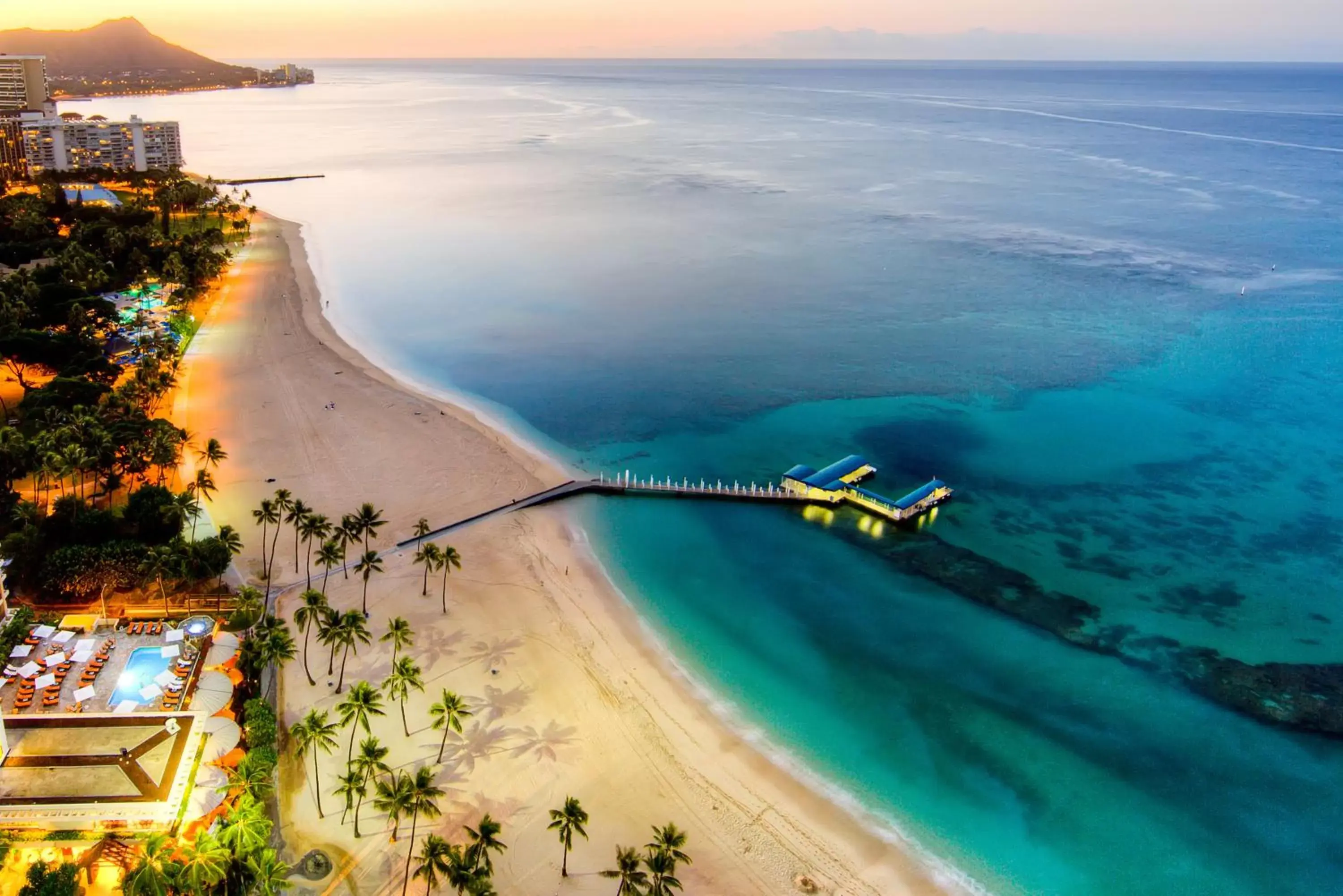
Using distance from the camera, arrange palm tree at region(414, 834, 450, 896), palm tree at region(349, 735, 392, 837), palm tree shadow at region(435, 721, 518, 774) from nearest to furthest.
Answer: palm tree at region(414, 834, 450, 896), palm tree at region(349, 735, 392, 837), palm tree shadow at region(435, 721, 518, 774)


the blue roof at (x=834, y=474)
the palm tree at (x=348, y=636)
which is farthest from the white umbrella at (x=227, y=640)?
the blue roof at (x=834, y=474)

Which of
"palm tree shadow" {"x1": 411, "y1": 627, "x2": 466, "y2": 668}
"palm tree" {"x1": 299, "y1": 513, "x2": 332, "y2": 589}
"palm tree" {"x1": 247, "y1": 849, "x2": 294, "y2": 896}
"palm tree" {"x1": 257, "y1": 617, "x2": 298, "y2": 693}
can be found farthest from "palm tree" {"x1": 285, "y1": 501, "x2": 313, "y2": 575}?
"palm tree" {"x1": 247, "y1": 849, "x2": 294, "y2": 896}

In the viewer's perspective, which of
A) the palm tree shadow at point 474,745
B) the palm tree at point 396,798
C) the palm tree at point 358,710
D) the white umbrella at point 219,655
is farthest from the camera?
the white umbrella at point 219,655

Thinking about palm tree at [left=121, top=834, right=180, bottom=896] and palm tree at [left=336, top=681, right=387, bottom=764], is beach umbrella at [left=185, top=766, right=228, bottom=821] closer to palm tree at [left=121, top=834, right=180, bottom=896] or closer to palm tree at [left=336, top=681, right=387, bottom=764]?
palm tree at [left=121, top=834, right=180, bottom=896]

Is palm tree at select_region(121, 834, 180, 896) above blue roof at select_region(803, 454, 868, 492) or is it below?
below

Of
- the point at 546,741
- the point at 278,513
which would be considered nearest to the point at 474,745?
the point at 546,741

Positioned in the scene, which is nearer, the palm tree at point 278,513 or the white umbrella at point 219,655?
the white umbrella at point 219,655

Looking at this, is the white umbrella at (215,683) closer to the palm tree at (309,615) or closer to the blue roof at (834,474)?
the palm tree at (309,615)

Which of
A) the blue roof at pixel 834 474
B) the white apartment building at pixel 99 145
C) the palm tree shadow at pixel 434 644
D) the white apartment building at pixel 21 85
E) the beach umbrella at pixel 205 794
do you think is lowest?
the beach umbrella at pixel 205 794
